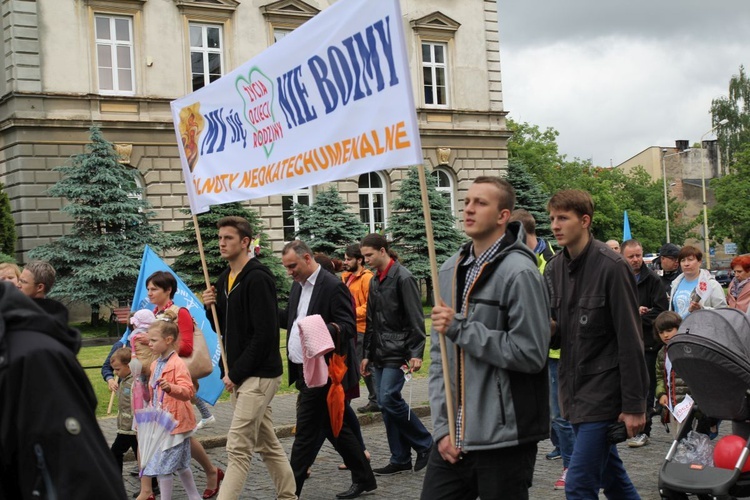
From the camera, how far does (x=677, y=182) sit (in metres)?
98.4

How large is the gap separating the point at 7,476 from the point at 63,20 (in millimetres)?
29610

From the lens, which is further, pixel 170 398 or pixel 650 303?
pixel 650 303

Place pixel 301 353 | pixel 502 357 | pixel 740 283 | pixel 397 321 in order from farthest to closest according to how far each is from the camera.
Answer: pixel 740 283 → pixel 397 321 → pixel 301 353 → pixel 502 357

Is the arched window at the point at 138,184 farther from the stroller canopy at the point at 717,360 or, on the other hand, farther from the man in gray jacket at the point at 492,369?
the man in gray jacket at the point at 492,369

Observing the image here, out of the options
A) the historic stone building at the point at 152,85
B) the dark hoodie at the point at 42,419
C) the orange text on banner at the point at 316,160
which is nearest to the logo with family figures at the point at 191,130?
the orange text on banner at the point at 316,160

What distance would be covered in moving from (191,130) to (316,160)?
240cm

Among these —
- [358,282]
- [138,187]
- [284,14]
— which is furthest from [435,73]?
[358,282]

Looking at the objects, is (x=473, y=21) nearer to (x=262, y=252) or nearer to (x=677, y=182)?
(x=262, y=252)

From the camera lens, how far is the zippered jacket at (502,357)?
431cm

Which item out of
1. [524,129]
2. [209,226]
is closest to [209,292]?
[209,226]

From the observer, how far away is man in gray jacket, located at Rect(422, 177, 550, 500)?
432 cm

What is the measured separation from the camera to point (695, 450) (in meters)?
6.15

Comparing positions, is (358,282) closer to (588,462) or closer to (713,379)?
(713,379)

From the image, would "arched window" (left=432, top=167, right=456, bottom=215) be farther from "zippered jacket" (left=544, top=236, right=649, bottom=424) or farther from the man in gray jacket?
the man in gray jacket
